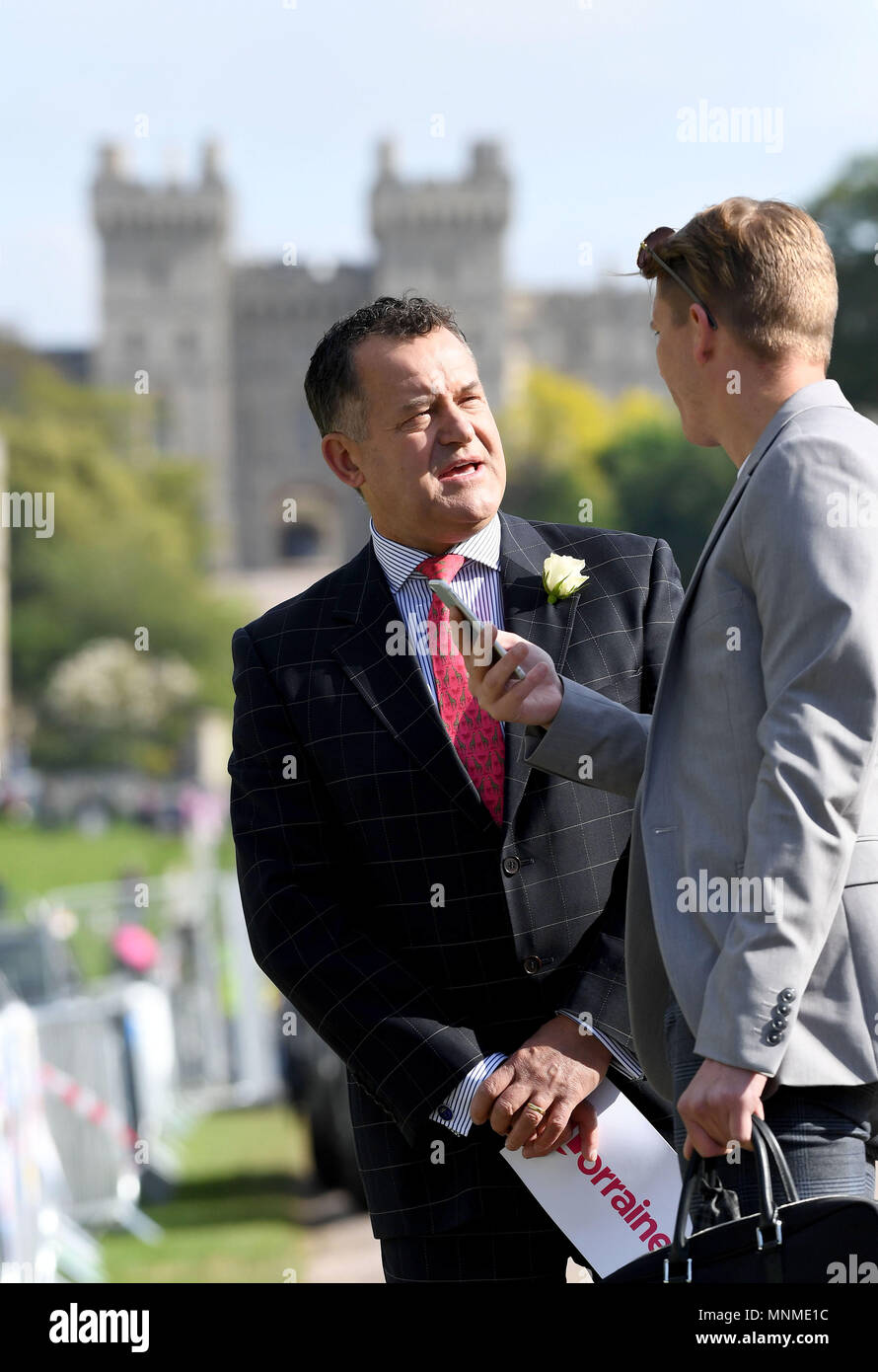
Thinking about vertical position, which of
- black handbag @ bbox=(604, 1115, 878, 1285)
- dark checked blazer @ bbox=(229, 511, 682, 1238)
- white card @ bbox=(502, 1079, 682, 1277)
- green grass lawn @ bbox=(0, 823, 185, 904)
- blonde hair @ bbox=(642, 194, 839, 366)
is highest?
blonde hair @ bbox=(642, 194, 839, 366)

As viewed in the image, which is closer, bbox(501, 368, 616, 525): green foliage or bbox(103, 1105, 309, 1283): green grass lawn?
bbox(103, 1105, 309, 1283): green grass lawn

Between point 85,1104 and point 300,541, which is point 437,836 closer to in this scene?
point 85,1104

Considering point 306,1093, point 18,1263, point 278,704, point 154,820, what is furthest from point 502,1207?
point 154,820

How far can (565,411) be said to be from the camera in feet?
187

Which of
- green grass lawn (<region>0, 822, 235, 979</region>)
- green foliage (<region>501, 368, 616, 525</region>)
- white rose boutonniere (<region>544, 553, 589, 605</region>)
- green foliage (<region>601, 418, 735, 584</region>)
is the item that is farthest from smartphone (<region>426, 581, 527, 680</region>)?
green foliage (<region>501, 368, 616, 525</region>)

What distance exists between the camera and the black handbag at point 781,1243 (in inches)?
67.1

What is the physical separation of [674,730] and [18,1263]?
151 inches

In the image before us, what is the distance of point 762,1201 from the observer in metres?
1.71

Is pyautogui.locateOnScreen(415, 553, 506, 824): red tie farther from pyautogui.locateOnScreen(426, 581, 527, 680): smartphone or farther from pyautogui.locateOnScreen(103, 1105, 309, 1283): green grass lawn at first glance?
pyautogui.locateOnScreen(103, 1105, 309, 1283): green grass lawn

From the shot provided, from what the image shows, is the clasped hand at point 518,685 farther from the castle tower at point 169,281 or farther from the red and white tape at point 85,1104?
the castle tower at point 169,281

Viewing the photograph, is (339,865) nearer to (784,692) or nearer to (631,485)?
(784,692)

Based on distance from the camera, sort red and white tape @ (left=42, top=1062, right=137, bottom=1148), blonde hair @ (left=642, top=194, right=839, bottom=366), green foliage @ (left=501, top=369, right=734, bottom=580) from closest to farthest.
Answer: blonde hair @ (left=642, top=194, right=839, bottom=366), red and white tape @ (left=42, top=1062, right=137, bottom=1148), green foliage @ (left=501, top=369, right=734, bottom=580)

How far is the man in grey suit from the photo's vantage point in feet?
5.85

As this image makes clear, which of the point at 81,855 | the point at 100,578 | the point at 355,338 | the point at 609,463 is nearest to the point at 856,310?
the point at 81,855
